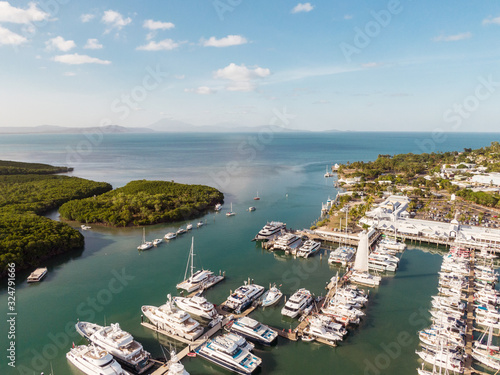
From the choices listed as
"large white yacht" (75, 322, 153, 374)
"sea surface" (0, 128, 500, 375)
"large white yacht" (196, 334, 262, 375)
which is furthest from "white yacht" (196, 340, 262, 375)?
"large white yacht" (75, 322, 153, 374)

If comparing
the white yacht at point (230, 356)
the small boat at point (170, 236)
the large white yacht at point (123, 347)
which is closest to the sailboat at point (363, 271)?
the white yacht at point (230, 356)

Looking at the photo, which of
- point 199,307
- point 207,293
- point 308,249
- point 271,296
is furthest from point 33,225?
point 308,249

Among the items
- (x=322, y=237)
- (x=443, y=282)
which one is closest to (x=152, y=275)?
(x=322, y=237)

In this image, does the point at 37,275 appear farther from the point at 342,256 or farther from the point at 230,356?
the point at 342,256

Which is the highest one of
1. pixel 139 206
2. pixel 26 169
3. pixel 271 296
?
pixel 26 169

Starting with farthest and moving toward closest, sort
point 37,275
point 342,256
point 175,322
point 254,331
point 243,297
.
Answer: point 342,256 → point 37,275 → point 243,297 → point 175,322 → point 254,331
